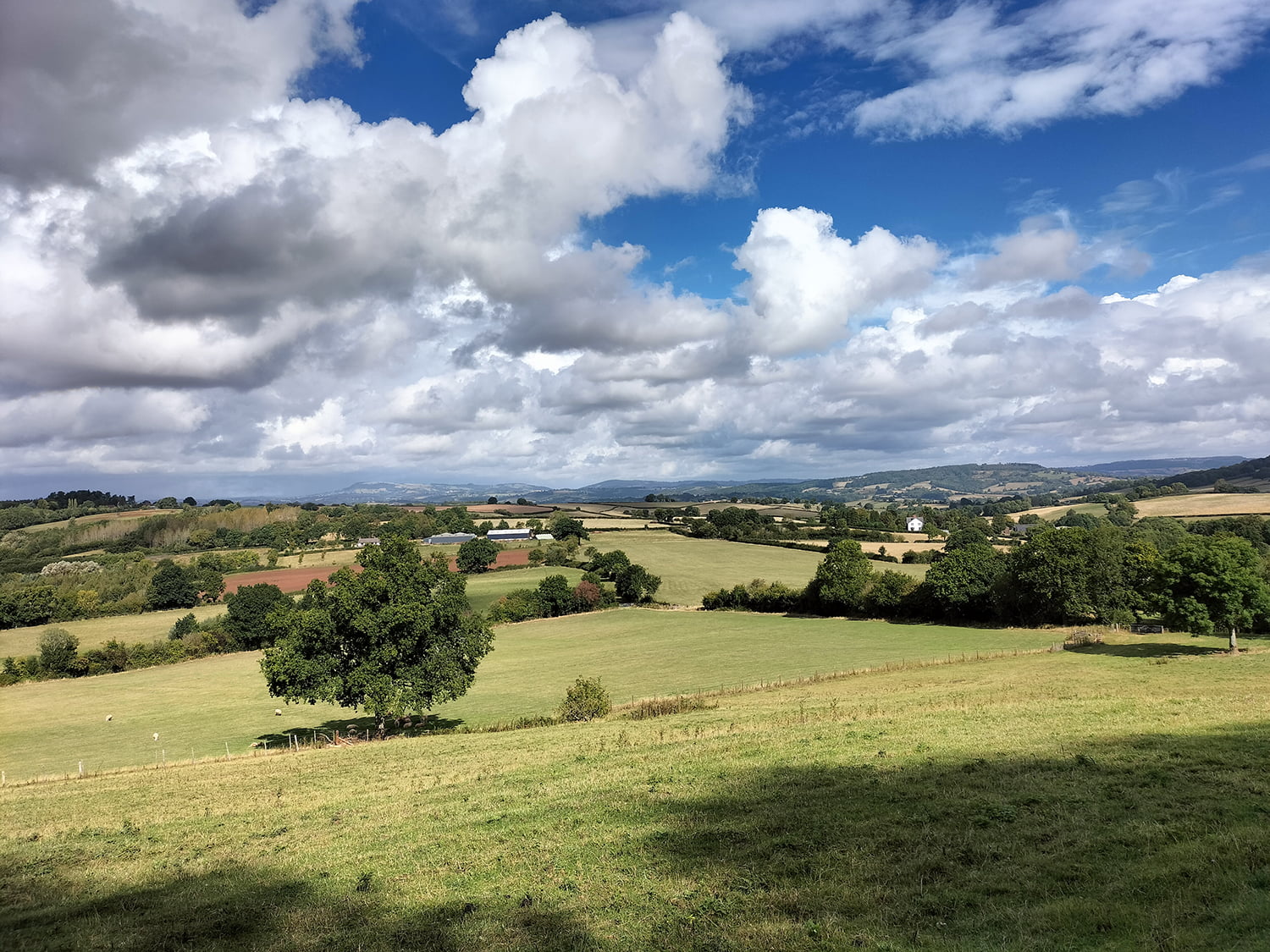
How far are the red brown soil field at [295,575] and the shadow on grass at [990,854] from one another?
10703cm

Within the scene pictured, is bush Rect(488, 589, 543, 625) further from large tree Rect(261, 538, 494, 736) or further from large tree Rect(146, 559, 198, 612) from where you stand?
large tree Rect(146, 559, 198, 612)

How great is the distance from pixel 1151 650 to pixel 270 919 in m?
63.6

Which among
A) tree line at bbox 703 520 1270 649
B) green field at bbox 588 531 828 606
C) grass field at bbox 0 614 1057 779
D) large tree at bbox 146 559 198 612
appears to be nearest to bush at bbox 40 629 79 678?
grass field at bbox 0 614 1057 779

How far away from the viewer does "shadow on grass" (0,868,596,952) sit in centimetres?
1175

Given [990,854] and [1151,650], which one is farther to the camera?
[1151,650]

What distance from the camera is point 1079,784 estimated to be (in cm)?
1720

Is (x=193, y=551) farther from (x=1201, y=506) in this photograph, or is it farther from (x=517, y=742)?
(x=1201, y=506)

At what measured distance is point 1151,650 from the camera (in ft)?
176

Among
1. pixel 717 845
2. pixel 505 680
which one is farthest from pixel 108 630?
pixel 717 845

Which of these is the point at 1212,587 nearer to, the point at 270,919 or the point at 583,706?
the point at 583,706

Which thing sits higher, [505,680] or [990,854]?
[990,854]

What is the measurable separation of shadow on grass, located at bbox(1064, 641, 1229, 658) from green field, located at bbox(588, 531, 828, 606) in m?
49.4

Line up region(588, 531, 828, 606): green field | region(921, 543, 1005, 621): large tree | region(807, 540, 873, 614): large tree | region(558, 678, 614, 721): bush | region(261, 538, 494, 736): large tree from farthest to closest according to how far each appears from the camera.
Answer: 1. region(588, 531, 828, 606): green field
2. region(807, 540, 873, 614): large tree
3. region(921, 543, 1005, 621): large tree
4. region(261, 538, 494, 736): large tree
5. region(558, 678, 614, 721): bush

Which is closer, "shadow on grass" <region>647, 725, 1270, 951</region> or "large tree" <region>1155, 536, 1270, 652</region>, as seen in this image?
"shadow on grass" <region>647, 725, 1270, 951</region>
